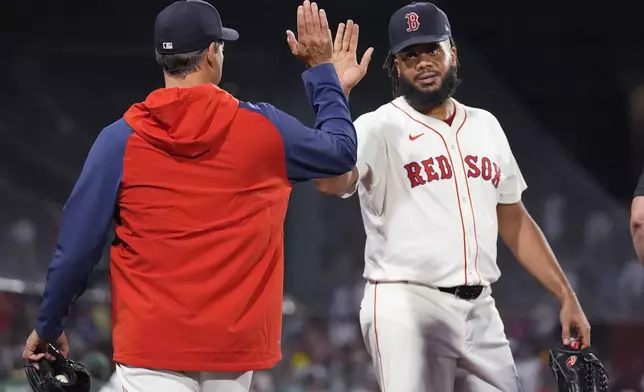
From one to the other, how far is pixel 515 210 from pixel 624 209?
5414 millimetres

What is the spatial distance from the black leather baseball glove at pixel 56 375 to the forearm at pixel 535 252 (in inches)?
53.3

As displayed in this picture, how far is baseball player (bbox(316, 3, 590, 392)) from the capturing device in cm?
270

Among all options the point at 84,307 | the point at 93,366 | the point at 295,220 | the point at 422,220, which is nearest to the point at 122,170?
the point at 422,220

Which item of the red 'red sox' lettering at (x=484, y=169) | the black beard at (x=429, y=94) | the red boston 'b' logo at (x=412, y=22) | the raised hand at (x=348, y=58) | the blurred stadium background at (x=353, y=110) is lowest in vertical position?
the blurred stadium background at (x=353, y=110)

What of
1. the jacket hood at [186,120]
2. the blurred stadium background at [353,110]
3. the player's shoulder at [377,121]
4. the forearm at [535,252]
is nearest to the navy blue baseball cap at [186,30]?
the jacket hood at [186,120]

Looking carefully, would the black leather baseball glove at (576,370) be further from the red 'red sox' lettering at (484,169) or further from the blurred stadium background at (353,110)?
the blurred stadium background at (353,110)

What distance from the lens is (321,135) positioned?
219 cm

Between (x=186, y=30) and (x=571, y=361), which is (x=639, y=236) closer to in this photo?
(x=571, y=361)

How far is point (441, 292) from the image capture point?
8.99 ft

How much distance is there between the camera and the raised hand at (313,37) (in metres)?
2.34

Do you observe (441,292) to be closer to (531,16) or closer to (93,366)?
(93,366)

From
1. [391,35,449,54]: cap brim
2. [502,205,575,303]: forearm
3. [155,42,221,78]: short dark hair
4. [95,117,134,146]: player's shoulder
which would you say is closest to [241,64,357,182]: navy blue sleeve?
[155,42,221,78]: short dark hair

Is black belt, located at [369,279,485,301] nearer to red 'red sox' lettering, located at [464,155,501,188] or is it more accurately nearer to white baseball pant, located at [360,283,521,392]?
white baseball pant, located at [360,283,521,392]

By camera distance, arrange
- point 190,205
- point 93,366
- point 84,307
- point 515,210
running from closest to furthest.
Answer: point 190,205, point 515,210, point 93,366, point 84,307
